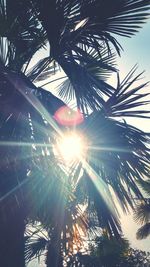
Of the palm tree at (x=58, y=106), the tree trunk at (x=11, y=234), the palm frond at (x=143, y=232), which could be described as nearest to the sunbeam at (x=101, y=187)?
the palm tree at (x=58, y=106)

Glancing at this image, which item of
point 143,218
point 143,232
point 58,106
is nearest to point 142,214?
point 143,218

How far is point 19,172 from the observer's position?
3844 mm

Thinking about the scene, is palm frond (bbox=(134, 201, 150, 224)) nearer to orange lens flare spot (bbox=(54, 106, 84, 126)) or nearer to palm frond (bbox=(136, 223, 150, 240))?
palm frond (bbox=(136, 223, 150, 240))

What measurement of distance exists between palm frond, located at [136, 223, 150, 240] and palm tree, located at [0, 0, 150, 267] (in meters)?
13.7

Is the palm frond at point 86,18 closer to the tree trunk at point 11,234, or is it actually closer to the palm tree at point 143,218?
the tree trunk at point 11,234

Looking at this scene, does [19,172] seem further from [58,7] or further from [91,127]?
[58,7]

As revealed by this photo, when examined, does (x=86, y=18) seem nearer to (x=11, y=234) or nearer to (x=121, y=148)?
(x=121, y=148)

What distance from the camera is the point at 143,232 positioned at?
17.0m

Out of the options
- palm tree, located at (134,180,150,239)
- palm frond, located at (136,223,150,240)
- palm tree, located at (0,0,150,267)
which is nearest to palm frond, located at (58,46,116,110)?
palm tree, located at (0,0,150,267)

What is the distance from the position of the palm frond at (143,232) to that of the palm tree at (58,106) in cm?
1367

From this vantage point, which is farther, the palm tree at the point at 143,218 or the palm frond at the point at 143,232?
the palm frond at the point at 143,232

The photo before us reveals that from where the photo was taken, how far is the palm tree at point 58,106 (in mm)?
3658

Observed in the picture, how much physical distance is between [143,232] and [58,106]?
46.3 feet

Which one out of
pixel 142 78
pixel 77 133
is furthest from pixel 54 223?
pixel 142 78
